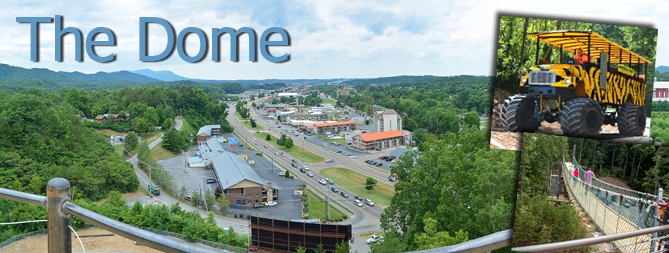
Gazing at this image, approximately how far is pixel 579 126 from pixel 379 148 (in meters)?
20.7

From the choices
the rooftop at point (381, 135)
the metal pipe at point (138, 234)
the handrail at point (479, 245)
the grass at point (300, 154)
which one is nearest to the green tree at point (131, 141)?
the grass at point (300, 154)

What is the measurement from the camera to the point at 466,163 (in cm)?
700

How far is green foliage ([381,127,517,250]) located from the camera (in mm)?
6277

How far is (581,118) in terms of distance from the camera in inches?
49.4

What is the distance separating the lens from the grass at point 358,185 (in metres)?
14.4

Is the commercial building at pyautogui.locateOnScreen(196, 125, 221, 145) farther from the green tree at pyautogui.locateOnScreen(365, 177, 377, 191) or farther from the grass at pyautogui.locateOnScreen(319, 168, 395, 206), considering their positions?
the green tree at pyautogui.locateOnScreen(365, 177, 377, 191)

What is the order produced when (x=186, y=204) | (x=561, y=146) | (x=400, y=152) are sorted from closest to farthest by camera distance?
(x=561, y=146) < (x=186, y=204) < (x=400, y=152)

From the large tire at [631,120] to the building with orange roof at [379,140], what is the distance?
2017cm

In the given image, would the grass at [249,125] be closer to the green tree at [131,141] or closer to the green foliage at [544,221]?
the green tree at [131,141]

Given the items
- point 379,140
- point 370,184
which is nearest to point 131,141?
point 370,184

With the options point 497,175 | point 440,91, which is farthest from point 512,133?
point 440,91

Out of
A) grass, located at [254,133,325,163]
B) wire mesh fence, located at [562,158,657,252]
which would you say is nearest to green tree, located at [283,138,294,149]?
grass, located at [254,133,325,163]

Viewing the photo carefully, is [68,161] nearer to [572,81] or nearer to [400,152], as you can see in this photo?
[400,152]

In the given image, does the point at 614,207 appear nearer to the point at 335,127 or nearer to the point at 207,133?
the point at 207,133
